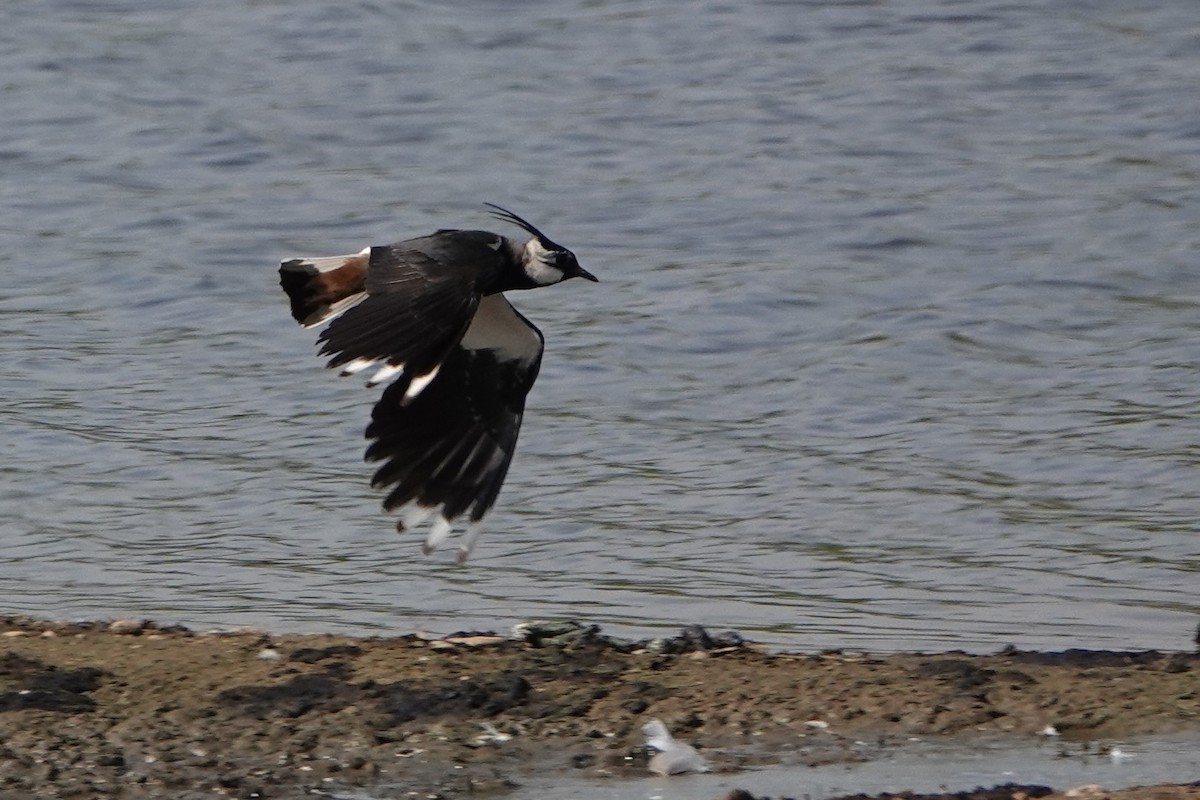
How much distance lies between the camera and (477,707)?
5383mm

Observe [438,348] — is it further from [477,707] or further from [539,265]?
[539,265]

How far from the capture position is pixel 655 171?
495 inches

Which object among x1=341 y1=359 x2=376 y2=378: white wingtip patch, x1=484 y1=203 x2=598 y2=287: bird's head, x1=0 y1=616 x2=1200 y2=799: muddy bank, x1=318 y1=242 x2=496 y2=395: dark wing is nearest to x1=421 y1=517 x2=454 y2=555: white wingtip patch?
x1=0 y1=616 x2=1200 y2=799: muddy bank

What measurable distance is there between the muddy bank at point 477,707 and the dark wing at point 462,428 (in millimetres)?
419

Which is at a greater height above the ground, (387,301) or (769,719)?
(387,301)

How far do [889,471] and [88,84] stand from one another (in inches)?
311

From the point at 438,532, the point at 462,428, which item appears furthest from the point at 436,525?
the point at 462,428

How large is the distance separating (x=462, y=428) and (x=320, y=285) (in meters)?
0.64

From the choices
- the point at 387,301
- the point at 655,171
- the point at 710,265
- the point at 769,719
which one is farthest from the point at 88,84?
Result: the point at 769,719

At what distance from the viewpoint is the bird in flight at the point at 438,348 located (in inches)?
220

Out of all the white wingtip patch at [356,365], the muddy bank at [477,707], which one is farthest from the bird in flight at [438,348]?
the muddy bank at [477,707]

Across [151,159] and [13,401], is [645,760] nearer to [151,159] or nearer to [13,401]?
[13,401]

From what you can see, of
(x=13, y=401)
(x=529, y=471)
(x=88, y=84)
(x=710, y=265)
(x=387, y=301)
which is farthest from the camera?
(x=88, y=84)

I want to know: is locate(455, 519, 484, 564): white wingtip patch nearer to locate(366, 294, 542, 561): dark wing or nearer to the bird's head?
locate(366, 294, 542, 561): dark wing
